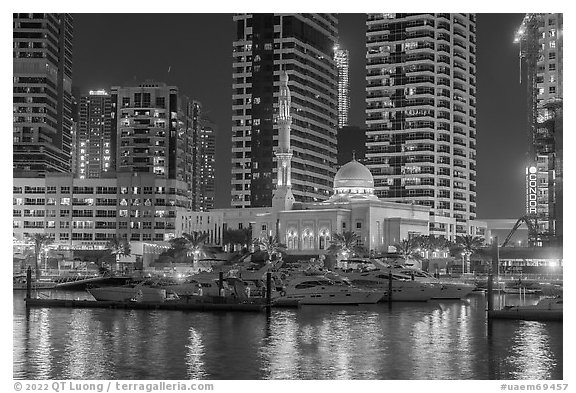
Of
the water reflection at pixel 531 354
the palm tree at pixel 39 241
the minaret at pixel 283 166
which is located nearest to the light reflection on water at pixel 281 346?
the water reflection at pixel 531 354

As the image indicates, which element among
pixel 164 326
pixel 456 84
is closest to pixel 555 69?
pixel 456 84

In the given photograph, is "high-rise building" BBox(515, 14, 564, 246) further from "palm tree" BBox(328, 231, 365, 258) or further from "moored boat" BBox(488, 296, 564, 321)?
"moored boat" BBox(488, 296, 564, 321)

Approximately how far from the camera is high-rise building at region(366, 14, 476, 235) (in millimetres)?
162750

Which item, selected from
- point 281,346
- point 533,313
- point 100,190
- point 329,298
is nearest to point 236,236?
point 100,190

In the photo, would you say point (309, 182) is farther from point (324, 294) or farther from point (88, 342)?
point (88, 342)

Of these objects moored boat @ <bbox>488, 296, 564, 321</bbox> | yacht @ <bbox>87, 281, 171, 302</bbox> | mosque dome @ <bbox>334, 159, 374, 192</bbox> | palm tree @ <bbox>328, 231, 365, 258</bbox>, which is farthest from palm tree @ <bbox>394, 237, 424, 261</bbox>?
moored boat @ <bbox>488, 296, 564, 321</bbox>

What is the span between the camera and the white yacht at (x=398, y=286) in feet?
253

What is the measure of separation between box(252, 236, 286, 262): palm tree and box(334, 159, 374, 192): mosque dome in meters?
13.9

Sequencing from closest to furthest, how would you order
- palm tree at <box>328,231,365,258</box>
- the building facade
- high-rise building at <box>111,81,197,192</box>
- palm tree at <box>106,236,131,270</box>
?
palm tree at <box>328,231,365,258</box>
palm tree at <box>106,236,131,270</box>
the building facade
high-rise building at <box>111,81,197,192</box>

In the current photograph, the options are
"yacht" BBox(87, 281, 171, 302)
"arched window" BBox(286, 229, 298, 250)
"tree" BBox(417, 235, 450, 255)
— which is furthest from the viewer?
"arched window" BBox(286, 229, 298, 250)

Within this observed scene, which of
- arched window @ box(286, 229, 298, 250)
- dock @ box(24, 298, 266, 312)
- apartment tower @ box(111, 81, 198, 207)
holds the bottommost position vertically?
dock @ box(24, 298, 266, 312)

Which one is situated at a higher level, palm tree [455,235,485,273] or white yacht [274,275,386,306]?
palm tree [455,235,485,273]

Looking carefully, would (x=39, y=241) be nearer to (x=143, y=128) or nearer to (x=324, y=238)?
(x=324, y=238)

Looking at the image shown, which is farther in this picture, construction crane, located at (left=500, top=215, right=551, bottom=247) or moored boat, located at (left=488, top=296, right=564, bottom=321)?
construction crane, located at (left=500, top=215, right=551, bottom=247)
